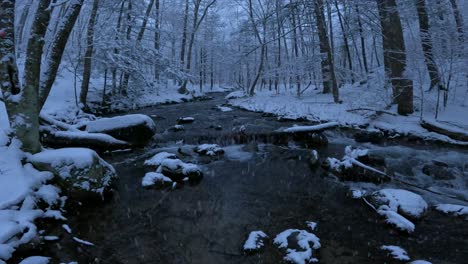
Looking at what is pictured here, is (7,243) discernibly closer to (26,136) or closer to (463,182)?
(26,136)

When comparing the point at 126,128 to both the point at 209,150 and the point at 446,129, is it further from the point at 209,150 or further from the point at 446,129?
the point at 446,129

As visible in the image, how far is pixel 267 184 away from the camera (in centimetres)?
707

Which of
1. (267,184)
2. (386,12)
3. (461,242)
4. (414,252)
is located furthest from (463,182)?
(386,12)

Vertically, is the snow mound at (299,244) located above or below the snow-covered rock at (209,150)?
below

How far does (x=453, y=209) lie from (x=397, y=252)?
2107 millimetres

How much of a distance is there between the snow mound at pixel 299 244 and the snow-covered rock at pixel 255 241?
0.75 ft

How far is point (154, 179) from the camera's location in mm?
6840

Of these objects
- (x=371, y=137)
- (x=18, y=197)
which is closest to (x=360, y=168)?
(x=371, y=137)

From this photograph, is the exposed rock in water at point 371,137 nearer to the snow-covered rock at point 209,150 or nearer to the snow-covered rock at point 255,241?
the snow-covered rock at point 209,150

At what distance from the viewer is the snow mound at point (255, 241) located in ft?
14.6

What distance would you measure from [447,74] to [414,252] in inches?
367

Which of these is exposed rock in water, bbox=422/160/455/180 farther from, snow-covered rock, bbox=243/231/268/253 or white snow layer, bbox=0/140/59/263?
white snow layer, bbox=0/140/59/263

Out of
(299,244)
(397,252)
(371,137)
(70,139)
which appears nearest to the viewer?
(397,252)

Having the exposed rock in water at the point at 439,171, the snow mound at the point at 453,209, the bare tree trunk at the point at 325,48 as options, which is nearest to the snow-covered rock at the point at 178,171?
the snow mound at the point at 453,209
